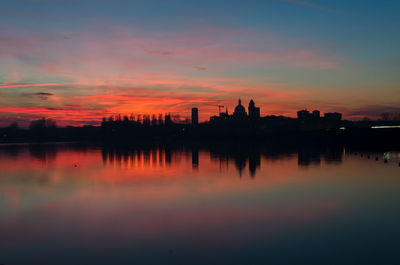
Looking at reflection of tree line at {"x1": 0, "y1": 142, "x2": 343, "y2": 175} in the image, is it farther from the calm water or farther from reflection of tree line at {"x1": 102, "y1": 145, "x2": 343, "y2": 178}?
the calm water

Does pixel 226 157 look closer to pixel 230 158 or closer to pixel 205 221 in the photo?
pixel 230 158

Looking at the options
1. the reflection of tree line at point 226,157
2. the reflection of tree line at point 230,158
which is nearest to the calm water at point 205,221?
the reflection of tree line at point 230,158

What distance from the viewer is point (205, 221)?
21656 millimetres

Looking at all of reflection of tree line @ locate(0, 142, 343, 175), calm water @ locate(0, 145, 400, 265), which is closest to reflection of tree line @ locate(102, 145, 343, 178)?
reflection of tree line @ locate(0, 142, 343, 175)

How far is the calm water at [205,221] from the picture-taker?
15930 millimetres

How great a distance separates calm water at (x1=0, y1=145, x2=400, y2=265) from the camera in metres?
15.9

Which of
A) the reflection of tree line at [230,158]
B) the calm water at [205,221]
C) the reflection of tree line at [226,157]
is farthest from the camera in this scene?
the reflection of tree line at [226,157]

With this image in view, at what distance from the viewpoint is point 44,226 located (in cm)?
2122

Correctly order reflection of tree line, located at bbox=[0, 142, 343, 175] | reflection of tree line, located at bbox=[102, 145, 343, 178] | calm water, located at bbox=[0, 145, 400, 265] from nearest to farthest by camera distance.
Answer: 1. calm water, located at bbox=[0, 145, 400, 265]
2. reflection of tree line, located at bbox=[102, 145, 343, 178]
3. reflection of tree line, located at bbox=[0, 142, 343, 175]

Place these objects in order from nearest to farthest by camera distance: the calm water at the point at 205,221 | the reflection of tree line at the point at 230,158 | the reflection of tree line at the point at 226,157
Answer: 1. the calm water at the point at 205,221
2. the reflection of tree line at the point at 230,158
3. the reflection of tree line at the point at 226,157

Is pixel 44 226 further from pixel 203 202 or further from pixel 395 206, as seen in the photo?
pixel 395 206

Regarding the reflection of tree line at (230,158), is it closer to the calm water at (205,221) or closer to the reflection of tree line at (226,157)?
the reflection of tree line at (226,157)

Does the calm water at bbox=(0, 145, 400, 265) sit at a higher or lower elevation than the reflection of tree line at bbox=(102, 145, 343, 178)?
higher

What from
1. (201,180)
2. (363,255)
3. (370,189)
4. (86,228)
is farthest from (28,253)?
(370,189)
